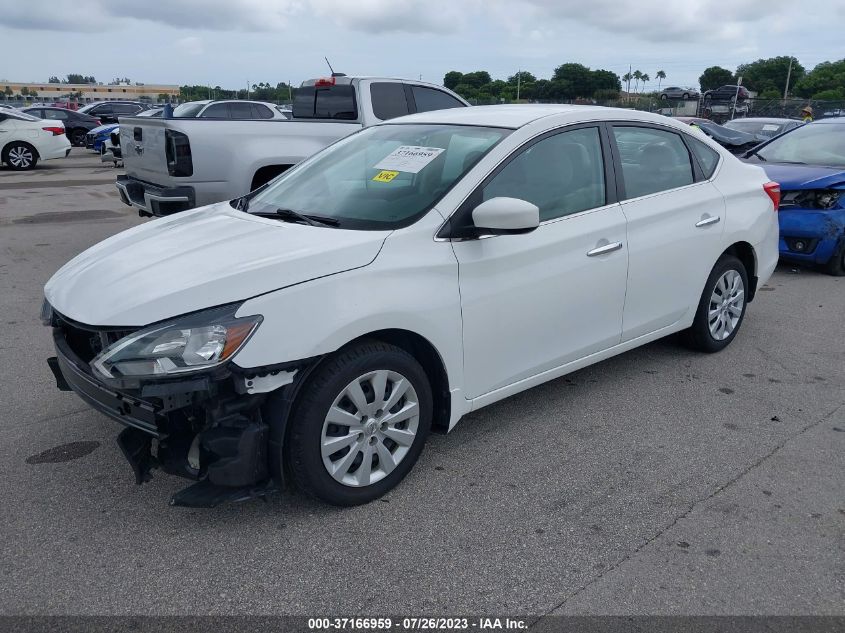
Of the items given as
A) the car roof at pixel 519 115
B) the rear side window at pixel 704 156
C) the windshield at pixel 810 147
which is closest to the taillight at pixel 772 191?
the rear side window at pixel 704 156

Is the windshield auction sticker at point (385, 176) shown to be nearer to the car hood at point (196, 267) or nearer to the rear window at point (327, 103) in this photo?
the car hood at point (196, 267)

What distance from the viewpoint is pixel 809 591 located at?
2.71 meters

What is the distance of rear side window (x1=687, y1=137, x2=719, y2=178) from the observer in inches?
194

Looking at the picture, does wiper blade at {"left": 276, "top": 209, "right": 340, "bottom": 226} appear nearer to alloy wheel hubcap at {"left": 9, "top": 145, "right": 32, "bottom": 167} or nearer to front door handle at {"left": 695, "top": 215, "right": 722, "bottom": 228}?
front door handle at {"left": 695, "top": 215, "right": 722, "bottom": 228}

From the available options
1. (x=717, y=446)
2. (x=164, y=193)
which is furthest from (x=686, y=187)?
(x=164, y=193)

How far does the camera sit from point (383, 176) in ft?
12.6

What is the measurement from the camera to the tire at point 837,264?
770 cm

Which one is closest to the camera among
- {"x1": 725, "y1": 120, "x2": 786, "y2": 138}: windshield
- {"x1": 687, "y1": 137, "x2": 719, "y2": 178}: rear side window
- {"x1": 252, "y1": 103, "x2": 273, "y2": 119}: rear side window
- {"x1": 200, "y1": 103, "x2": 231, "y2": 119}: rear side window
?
{"x1": 687, "y1": 137, "x2": 719, "y2": 178}: rear side window

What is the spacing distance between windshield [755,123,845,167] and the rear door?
13.5 ft

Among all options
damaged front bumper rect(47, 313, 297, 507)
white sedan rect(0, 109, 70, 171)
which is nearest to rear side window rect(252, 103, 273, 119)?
white sedan rect(0, 109, 70, 171)

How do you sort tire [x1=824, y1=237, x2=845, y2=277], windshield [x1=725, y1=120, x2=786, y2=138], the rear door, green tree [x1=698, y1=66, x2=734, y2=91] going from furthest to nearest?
green tree [x1=698, y1=66, x2=734, y2=91]
windshield [x1=725, y1=120, x2=786, y2=138]
tire [x1=824, y1=237, x2=845, y2=277]
the rear door

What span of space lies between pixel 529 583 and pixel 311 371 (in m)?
1.18

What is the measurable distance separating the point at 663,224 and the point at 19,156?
19.0 meters

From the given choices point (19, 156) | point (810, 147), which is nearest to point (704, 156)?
point (810, 147)
